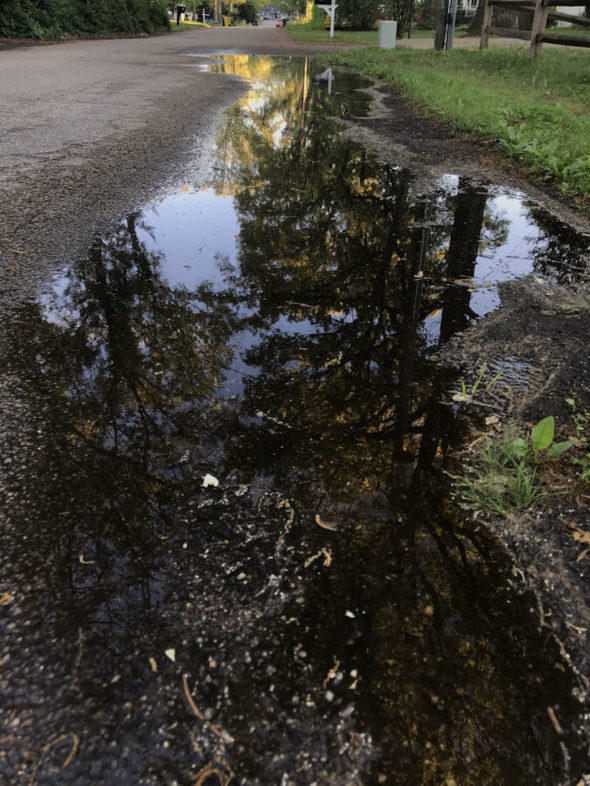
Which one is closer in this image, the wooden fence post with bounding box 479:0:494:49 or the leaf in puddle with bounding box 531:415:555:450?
the leaf in puddle with bounding box 531:415:555:450

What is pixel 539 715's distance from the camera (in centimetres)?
140

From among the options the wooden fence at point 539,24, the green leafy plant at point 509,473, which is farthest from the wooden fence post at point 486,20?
the green leafy plant at point 509,473

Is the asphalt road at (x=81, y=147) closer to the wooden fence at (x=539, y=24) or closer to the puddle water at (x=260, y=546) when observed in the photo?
the puddle water at (x=260, y=546)

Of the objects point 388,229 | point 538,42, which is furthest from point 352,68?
point 388,229

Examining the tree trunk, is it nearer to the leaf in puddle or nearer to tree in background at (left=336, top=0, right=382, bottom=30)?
the leaf in puddle

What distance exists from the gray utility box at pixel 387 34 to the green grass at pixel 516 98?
4.89 metres

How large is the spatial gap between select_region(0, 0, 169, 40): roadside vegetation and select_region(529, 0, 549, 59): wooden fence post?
837 inches

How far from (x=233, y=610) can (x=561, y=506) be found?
4.21ft

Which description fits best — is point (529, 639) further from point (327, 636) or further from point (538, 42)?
point (538, 42)

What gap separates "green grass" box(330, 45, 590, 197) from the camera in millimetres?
6234

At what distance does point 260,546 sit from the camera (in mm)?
1844

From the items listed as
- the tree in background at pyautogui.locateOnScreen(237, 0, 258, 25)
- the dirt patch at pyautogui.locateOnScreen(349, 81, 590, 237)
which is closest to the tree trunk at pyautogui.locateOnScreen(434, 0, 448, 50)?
the dirt patch at pyautogui.locateOnScreen(349, 81, 590, 237)

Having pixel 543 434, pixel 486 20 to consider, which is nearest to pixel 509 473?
pixel 543 434

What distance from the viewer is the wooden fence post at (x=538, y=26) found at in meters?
13.0
